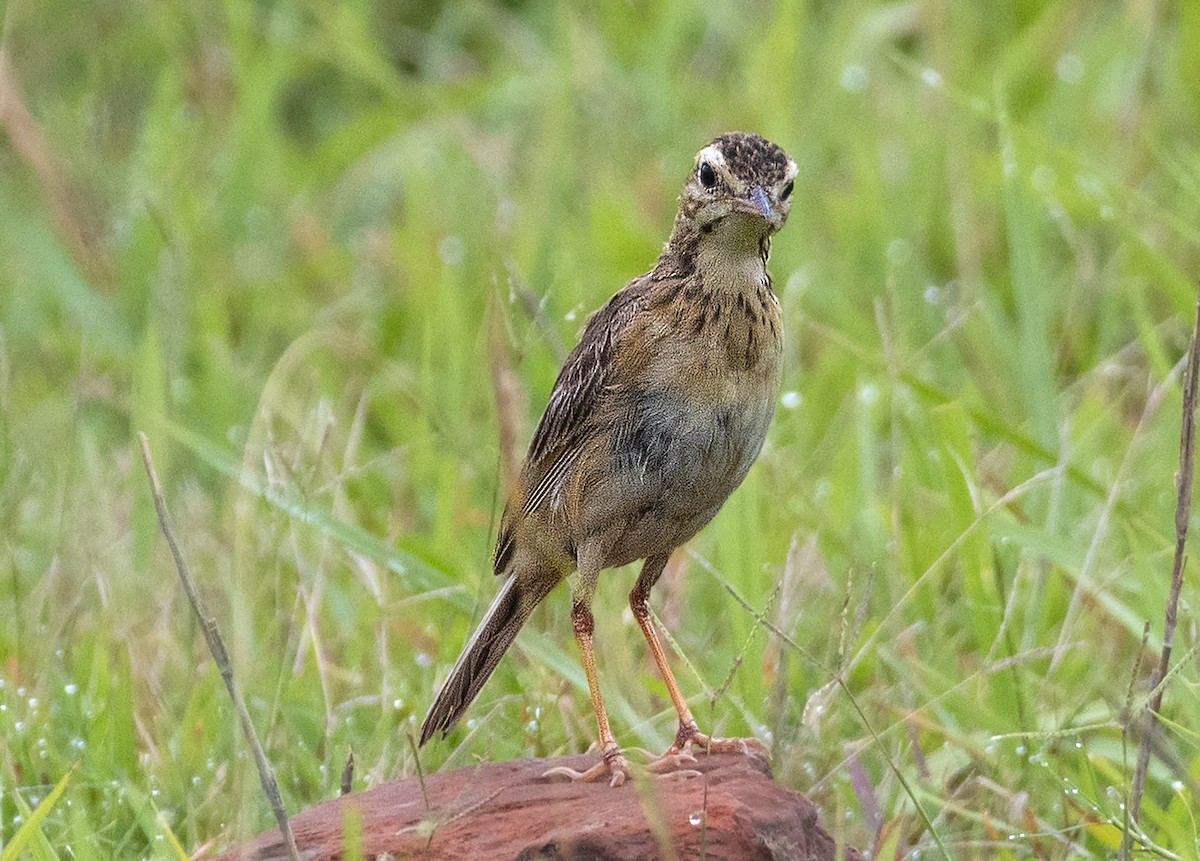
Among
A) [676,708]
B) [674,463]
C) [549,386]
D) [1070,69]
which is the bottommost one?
[676,708]

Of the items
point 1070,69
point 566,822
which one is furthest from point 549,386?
point 1070,69

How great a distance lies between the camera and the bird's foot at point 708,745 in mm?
4328

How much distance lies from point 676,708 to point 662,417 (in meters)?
0.79

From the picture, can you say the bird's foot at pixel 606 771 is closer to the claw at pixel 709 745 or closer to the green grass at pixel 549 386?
the claw at pixel 709 745

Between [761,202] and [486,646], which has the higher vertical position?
[761,202]

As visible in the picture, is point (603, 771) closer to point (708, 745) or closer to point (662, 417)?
point (708, 745)

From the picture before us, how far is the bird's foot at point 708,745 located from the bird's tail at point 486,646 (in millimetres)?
503

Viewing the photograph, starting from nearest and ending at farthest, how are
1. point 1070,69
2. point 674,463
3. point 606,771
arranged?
1. point 606,771
2. point 674,463
3. point 1070,69

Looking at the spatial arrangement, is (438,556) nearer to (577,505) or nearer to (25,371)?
(577,505)

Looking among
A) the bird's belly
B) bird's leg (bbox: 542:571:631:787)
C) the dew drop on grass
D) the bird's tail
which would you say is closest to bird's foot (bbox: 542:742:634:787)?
bird's leg (bbox: 542:571:631:787)

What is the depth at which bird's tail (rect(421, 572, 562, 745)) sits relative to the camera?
15.0 feet

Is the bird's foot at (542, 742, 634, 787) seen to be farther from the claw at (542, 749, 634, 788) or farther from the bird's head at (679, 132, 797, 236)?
the bird's head at (679, 132, 797, 236)

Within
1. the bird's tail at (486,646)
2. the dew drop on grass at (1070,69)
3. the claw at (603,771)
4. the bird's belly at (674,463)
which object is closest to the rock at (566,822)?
the claw at (603,771)

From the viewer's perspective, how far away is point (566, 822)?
387 cm
